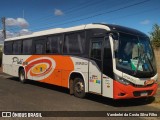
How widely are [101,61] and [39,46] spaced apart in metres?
6.24

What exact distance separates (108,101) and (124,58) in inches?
92.7

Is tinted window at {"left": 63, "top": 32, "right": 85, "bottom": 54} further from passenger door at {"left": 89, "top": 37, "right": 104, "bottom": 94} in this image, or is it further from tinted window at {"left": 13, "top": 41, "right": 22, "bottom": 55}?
tinted window at {"left": 13, "top": 41, "right": 22, "bottom": 55}

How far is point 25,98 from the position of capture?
40.9 ft

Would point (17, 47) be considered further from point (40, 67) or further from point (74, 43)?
point (74, 43)

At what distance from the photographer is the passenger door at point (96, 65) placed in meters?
11.5

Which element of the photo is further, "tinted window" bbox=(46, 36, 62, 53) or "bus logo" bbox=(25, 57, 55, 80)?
"bus logo" bbox=(25, 57, 55, 80)

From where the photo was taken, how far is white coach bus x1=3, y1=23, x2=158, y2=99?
10836 mm

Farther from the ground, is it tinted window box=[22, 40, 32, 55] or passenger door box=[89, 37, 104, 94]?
tinted window box=[22, 40, 32, 55]

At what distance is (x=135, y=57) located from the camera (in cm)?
1123

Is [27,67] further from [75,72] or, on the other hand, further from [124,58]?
[124,58]

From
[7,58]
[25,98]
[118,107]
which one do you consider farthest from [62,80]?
[7,58]

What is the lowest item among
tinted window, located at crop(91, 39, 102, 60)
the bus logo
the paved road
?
the paved road

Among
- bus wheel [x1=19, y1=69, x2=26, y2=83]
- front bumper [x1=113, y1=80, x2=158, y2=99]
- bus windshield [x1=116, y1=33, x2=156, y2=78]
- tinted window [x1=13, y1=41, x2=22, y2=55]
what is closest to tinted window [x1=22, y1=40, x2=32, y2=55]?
tinted window [x1=13, y1=41, x2=22, y2=55]

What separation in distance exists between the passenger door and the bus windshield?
878 millimetres
